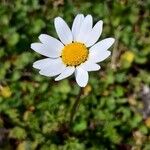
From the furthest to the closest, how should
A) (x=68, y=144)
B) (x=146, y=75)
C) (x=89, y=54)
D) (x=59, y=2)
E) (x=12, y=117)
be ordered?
(x=59, y=2) < (x=146, y=75) < (x=12, y=117) < (x=68, y=144) < (x=89, y=54)

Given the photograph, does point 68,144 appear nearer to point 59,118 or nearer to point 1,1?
point 59,118

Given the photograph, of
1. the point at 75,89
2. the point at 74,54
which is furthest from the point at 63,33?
the point at 75,89

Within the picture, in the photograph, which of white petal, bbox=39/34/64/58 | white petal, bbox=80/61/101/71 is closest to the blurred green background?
white petal, bbox=39/34/64/58

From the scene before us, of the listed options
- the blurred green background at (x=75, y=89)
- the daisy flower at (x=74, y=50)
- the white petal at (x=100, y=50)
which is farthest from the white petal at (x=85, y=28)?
the blurred green background at (x=75, y=89)

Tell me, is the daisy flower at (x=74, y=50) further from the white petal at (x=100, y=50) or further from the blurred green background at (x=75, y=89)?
the blurred green background at (x=75, y=89)

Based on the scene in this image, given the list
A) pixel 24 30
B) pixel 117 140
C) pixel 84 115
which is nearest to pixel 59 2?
pixel 24 30

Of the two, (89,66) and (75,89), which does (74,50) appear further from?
(75,89)

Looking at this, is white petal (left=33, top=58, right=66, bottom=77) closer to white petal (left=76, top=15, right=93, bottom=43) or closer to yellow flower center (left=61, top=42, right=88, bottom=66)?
yellow flower center (left=61, top=42, right=88, bottom=66)
